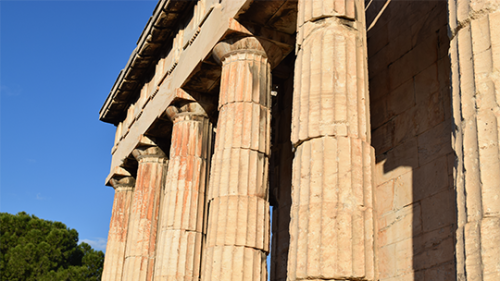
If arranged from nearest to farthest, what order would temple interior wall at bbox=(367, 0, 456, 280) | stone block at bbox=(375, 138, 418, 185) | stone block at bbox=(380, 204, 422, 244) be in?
temple interior wall at bbox=(367, 0, 456, 280) → stone block at bbox=(380, 204, 422, 244) → stone block at bbox=(375, 138, 418, 185)

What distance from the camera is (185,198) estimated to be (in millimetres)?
17391

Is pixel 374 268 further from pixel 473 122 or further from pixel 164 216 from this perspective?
pixel 164 216

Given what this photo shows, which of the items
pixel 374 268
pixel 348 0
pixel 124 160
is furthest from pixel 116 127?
pixel 374 268

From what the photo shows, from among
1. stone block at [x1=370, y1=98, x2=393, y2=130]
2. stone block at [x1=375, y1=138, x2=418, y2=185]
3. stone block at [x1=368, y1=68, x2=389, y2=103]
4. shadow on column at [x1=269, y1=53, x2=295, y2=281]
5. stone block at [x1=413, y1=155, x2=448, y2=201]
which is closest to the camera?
stone block at [x1=413, y1=155, x2=448, y2=201]

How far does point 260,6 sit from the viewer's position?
14383mm

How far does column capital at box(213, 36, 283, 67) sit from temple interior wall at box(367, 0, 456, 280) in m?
2.87

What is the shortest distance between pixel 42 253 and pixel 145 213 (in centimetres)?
2154

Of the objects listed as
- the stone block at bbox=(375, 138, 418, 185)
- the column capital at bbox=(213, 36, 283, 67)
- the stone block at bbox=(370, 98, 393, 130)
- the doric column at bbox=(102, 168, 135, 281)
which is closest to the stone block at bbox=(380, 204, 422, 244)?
the stone block at bbox=(375, 138, 418, 185)

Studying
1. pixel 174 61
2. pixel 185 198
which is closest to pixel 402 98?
pixel 185 198

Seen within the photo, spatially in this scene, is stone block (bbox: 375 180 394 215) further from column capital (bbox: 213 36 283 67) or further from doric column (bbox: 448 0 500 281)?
doric column (bbox: 448 0 500 281)

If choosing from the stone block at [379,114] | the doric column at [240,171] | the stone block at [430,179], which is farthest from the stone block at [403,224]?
the doric column at [240,171]

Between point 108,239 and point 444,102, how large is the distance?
56.5ft

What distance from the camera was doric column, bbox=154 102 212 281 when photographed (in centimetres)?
1641

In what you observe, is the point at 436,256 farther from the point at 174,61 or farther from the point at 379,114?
the point at 174,61
